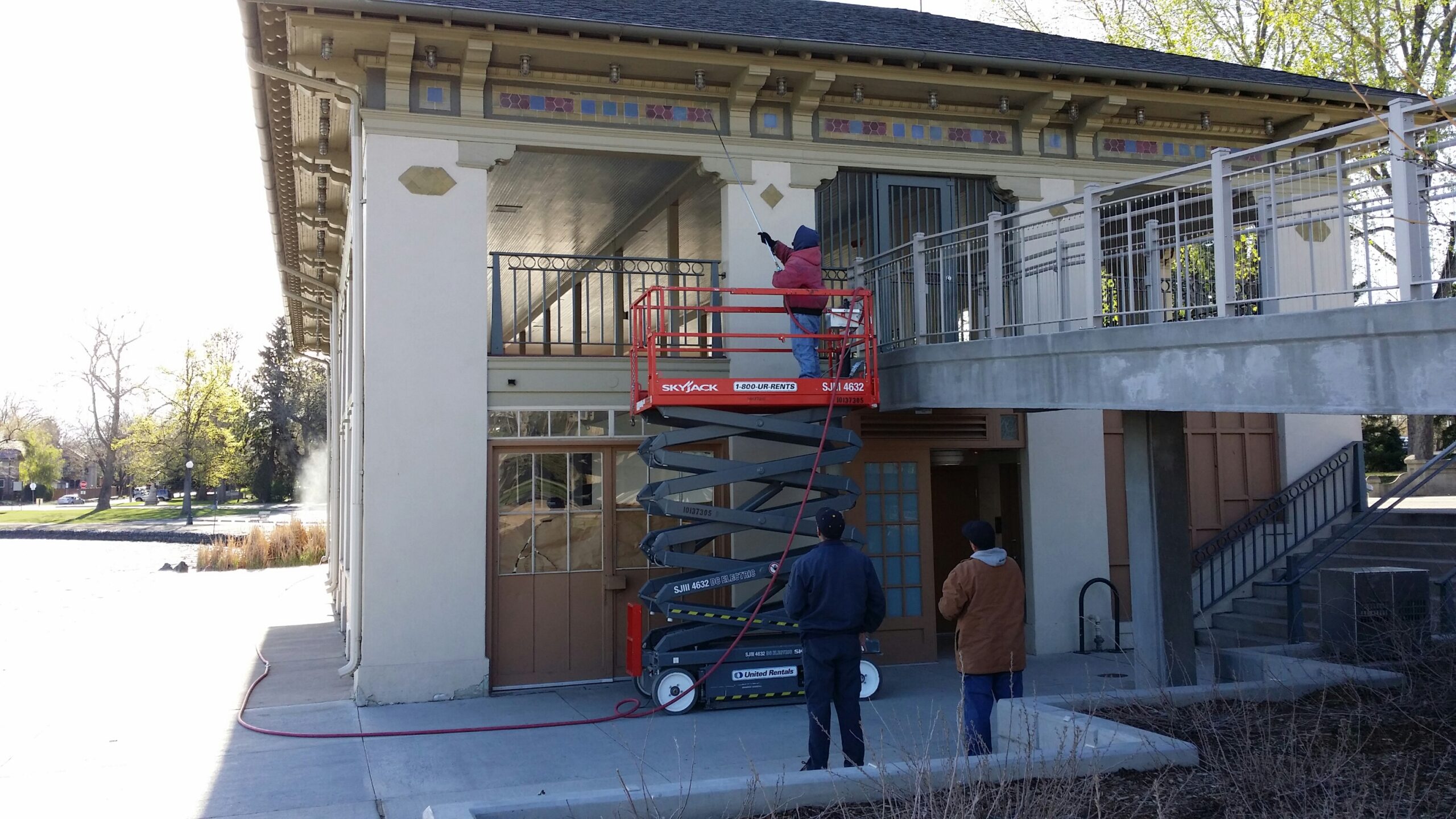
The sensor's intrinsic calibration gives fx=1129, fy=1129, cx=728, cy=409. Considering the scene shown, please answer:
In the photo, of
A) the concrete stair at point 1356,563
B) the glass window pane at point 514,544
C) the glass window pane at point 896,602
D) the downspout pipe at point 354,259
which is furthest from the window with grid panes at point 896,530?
the downspout pipe at point 354,259

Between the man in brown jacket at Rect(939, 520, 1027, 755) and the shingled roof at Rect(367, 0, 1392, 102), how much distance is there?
619cm

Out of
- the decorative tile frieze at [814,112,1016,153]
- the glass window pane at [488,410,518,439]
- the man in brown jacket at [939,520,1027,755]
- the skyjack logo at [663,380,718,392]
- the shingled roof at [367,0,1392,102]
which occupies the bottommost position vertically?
the man in brown jacket at [939,520,1027,755]

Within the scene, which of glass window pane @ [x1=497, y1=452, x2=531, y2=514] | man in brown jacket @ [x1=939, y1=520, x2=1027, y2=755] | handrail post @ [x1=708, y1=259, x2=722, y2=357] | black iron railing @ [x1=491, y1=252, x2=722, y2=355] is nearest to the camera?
man in brown jacket @ [x1=939, y1=520, x2=1027, y2=755]

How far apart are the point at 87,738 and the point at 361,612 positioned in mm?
2410

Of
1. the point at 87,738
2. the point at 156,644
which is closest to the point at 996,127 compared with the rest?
the point at 87,738

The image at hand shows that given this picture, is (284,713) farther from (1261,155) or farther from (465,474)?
(1261,155)

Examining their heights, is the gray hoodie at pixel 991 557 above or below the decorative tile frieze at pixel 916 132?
below

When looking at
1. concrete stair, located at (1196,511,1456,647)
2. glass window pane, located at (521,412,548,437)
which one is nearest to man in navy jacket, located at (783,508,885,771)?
glass window pane, located at (521,412,548,437)

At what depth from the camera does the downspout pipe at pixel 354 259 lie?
A: 10.8m

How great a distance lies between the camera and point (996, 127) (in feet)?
42.8

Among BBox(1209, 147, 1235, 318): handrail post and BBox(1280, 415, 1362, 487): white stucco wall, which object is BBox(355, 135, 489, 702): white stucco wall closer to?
BBox(1209, 147, 1235, 318): handrail post

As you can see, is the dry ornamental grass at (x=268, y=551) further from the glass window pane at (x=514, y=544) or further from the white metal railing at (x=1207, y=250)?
the white metal railing at (x=1207, y=250)

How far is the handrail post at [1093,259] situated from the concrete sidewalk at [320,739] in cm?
288

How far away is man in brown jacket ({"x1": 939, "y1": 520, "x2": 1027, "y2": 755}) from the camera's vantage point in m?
7.19
